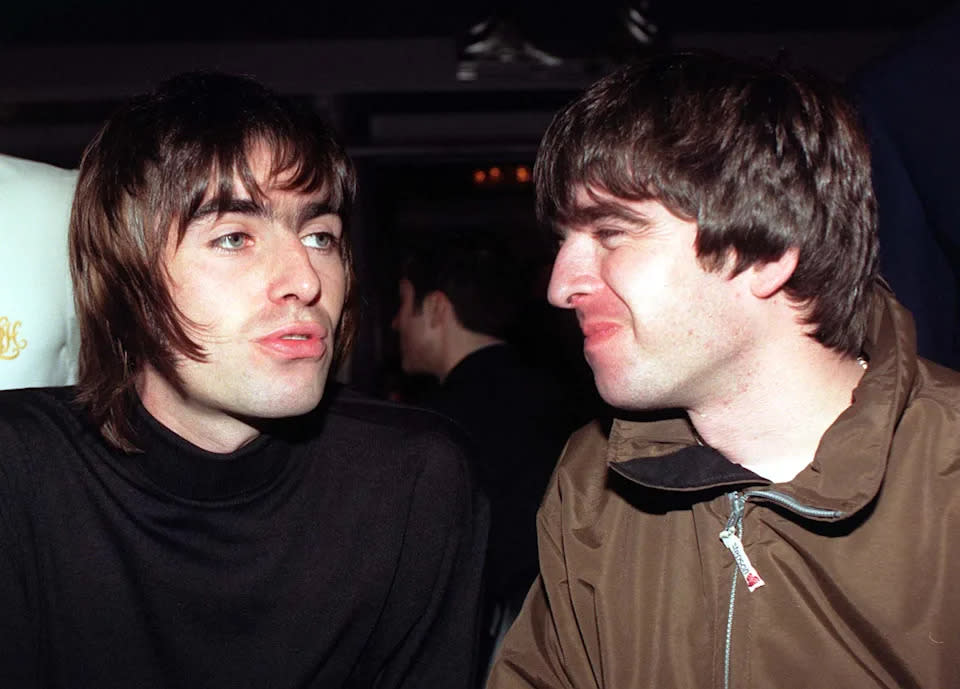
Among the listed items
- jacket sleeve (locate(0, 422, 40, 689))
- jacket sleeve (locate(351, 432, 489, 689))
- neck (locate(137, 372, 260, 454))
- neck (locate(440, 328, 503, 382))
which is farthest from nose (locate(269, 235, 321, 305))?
neck (locate(440, 328, 503, 382))

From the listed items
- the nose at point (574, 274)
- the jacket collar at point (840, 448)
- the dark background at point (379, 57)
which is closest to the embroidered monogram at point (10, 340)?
the nose at point (574, 274)

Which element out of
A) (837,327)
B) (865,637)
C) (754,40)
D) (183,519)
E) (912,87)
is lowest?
(865,637)

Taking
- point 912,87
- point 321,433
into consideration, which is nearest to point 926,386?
point 912,87

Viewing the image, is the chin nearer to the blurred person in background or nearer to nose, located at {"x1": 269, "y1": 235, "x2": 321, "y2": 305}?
nose, located at {"x1": 269, "y1": 235, "x2": 321, "y2": 305}

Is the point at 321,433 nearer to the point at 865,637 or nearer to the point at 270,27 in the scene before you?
the point at 865,637

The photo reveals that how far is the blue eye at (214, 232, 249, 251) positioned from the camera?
1.48m

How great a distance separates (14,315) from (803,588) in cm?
126

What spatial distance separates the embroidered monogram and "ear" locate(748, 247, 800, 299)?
3.75 feet

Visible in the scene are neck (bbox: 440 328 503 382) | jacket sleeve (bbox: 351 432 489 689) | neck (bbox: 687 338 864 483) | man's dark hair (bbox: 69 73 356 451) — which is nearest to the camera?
neck (bbox: 687 338 864 483)

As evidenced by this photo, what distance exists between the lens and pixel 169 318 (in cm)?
148

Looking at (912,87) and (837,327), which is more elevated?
(912,87)

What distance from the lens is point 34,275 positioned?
1.59 metres

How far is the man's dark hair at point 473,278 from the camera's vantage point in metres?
3.28

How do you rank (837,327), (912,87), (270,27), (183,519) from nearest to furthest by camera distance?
(837,327) → (183,519) → (912,87) → (270,27)
